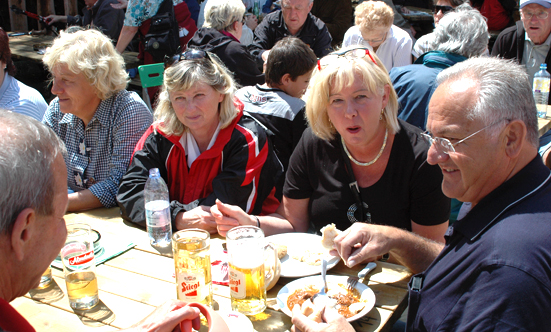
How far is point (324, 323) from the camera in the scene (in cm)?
142

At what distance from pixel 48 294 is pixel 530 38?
5.04 metres

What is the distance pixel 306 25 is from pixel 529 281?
505 cm

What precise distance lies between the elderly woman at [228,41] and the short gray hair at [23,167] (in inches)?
148

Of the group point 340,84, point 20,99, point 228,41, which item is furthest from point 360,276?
point 228,41

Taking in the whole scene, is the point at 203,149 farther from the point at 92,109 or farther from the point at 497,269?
the point at 497,269

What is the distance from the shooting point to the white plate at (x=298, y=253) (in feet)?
5.99

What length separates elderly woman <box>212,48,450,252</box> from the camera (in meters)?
2.16

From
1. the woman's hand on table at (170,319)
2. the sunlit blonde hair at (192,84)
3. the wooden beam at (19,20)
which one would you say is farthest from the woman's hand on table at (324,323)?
the wooden beam at (19,20)

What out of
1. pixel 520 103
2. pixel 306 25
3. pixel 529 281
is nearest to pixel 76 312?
pixel 529 281

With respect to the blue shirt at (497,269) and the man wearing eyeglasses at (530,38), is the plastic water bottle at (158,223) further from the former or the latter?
the man wearing eyeglasses at (530,38)

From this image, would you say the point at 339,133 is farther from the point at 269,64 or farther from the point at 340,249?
the point at 269,64

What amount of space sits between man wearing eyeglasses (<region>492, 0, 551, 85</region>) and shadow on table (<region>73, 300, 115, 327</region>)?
431 cm

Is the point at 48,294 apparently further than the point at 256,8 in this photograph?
No

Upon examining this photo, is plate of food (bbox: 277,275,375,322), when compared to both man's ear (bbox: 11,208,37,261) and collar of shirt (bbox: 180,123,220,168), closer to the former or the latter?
man's ear (bbox: 11,208,37,261)
